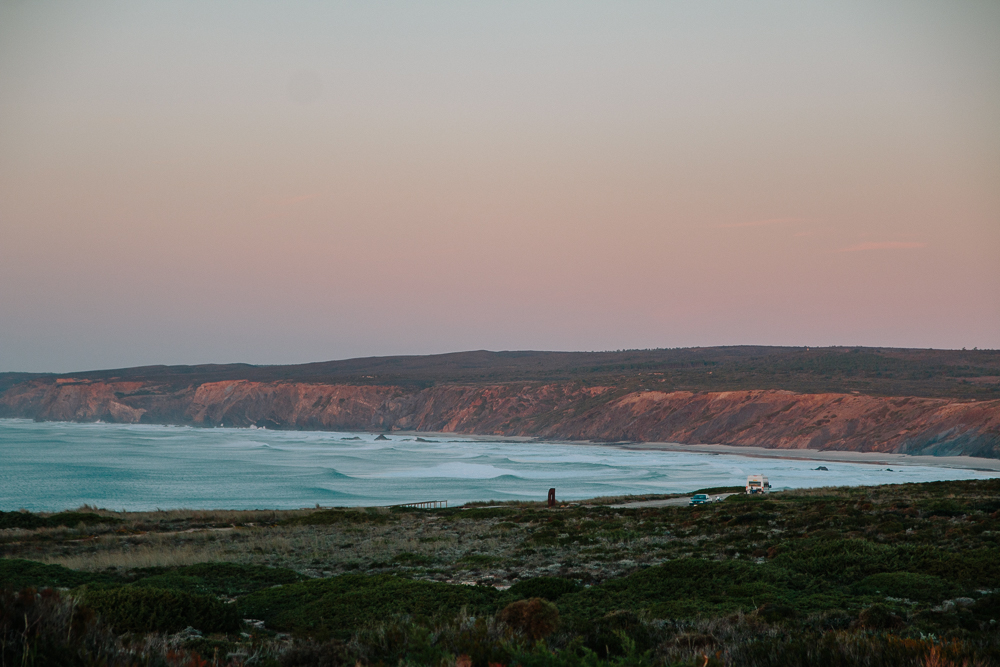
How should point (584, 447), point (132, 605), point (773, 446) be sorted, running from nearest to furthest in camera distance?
point (132, 605)
point (773, 446)
point (584, 447)

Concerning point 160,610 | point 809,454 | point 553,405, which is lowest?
point 809,454

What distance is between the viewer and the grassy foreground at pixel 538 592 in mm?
6195

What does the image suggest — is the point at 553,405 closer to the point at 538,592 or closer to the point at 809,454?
the point at 809,454

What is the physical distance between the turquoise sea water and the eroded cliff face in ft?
40.7

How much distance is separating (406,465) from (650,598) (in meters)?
70.3

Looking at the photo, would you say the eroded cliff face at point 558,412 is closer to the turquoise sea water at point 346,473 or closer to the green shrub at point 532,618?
the turquoise sea water at point 346,473

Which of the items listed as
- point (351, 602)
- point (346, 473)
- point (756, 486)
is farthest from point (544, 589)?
point (346, 473)

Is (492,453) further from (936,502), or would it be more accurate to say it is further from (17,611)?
(17,611)

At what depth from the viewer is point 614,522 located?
24.3 metres

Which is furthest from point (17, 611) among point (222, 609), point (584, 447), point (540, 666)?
point (584, 447)

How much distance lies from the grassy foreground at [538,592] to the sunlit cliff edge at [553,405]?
70.4m

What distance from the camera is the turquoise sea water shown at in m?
53.4

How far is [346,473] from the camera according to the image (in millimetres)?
71625

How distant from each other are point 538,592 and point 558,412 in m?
117
